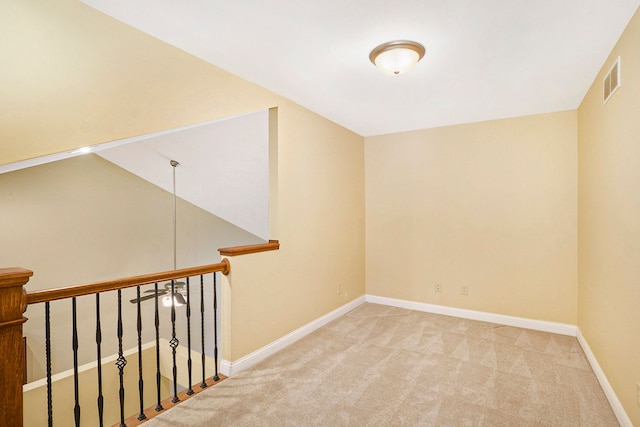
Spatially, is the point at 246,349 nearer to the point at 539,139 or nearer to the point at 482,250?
the point at 482,250

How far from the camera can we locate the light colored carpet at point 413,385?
2.04m

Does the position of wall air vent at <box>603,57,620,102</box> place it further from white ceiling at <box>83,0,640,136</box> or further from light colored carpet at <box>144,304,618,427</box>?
light colored carpet at <box>144,304,618,427</box>

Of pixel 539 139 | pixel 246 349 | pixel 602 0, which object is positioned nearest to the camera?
pixel 602 0

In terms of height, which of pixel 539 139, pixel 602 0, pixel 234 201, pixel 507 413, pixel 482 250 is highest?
pixel 602 0

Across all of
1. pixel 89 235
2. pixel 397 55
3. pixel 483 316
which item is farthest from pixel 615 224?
pixel 89 235

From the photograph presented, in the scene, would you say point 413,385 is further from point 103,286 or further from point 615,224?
point 103,286

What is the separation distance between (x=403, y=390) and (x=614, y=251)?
1.68 m

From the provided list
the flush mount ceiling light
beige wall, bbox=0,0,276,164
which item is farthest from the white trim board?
the flush mount ceiling light

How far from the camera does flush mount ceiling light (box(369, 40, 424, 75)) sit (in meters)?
2.08

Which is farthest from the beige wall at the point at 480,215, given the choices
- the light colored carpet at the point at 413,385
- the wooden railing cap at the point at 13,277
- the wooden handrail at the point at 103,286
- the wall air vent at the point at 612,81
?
the wooden railing cap at the point at 13,277

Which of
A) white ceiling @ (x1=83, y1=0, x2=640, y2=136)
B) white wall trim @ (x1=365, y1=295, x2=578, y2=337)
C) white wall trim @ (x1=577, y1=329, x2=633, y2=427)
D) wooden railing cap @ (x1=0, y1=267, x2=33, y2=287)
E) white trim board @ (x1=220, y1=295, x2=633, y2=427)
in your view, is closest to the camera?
wooden railing cap @ (x1=0, y1=267, x2=33, y2=287)

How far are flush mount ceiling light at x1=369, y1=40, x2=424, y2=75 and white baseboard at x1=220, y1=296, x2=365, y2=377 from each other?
242 cm

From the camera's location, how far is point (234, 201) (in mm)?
4336

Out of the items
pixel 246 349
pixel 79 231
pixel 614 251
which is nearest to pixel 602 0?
pixel 614 251
